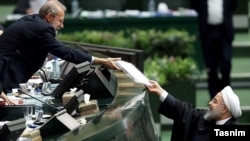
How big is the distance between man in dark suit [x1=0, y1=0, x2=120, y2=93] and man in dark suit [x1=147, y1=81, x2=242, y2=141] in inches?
41.8

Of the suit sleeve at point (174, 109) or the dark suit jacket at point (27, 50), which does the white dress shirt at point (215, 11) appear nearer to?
the dark suit jacket at point (27, 50)

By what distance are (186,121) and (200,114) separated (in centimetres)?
15

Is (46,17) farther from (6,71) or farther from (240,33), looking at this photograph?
(240,33)

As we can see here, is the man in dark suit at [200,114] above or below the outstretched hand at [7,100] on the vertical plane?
below

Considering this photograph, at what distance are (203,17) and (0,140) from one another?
730 centimetres

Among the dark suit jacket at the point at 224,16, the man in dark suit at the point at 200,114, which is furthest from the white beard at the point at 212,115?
the dark suit jacket at the point at 224,16

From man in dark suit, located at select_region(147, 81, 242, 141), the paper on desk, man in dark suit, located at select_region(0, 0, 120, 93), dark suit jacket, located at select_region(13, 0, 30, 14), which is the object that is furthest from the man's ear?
dark suit jacket, located at select_region(13, 0, 30, 14)

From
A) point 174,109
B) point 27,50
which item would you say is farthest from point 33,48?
point 174,109

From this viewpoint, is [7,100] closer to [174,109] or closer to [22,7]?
[174,109]

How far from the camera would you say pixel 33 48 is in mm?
10469

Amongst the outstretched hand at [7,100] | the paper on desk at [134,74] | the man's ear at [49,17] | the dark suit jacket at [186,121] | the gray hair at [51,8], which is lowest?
the dark suit jacket at [186,121]

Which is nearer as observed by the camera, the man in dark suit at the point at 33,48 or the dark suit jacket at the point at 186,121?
the dark suit jacket at the point at 186,121

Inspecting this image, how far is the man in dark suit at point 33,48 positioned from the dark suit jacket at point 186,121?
1065 millimetres

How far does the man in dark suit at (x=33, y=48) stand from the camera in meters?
10.3
